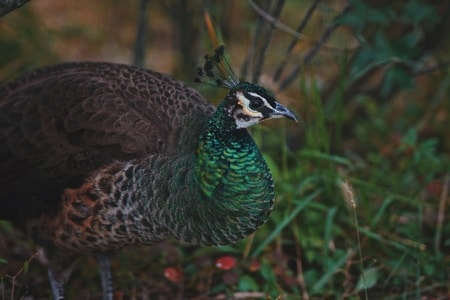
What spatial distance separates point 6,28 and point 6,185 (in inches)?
87.5

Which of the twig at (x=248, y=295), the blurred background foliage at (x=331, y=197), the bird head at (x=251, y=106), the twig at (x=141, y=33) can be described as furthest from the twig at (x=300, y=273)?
the twig at (x=141, y=33)

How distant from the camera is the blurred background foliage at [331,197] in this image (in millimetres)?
4035

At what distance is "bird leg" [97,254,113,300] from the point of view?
156 inches

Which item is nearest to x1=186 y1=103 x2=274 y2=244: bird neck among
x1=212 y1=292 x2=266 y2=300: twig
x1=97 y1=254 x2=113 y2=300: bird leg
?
x1=212 y1=292 x2=266 y2=300: twig

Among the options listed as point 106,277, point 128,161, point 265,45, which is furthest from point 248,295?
point 265,45

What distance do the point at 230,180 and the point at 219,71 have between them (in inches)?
19.4

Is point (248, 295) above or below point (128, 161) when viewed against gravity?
below

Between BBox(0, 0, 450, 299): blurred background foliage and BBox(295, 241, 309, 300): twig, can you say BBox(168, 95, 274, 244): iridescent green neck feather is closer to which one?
BBox(0, 0, 450, 299): blurred background foliage

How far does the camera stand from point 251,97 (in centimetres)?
327

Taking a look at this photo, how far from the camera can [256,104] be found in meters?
3.27

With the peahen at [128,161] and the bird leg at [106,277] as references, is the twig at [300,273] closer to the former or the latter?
the peahen at [128,161]

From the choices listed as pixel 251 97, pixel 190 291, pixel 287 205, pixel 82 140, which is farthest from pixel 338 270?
pixel 82 140

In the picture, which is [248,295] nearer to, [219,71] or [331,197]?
[331,197]

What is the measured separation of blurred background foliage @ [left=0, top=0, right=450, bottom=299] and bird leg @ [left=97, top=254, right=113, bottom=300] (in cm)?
12
